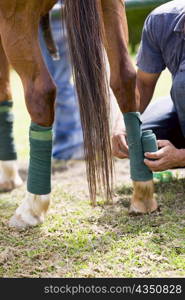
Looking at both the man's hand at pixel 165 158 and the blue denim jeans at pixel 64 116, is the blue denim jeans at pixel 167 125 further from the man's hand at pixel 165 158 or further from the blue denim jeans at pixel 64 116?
the blue denim jeans at pixel 64 116

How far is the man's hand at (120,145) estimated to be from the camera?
8.82ft

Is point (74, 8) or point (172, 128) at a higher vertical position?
point (74, 8)

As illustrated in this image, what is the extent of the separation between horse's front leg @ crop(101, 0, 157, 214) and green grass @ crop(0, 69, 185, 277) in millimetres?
107

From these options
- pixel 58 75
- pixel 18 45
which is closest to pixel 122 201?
pixel 18 45

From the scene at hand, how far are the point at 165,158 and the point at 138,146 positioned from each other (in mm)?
165

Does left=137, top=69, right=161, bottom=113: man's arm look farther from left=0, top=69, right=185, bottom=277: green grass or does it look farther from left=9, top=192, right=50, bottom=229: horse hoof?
left=9, top=192, right=50, bottom=229: horse hoof

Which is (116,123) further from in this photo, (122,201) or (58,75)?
(58,75)

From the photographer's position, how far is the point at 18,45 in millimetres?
2166

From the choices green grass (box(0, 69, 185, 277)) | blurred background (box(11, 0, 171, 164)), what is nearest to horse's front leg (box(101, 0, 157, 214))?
green grass (box(0, 69, 185, 277))

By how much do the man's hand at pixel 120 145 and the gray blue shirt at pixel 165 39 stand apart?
375 millimetres

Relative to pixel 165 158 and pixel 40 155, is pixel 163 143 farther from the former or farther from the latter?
pixel 40 155

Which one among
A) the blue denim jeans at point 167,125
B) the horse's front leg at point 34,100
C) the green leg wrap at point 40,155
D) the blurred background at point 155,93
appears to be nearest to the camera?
the horse's front leg at point 34,100

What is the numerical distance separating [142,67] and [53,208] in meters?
0.85

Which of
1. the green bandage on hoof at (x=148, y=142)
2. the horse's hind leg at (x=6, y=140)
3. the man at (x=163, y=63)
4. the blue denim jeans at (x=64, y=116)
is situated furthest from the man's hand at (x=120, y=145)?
the blue denim jeans at (x=64, y=116)
